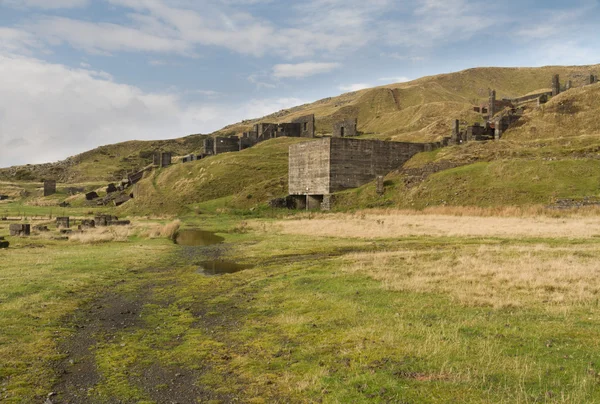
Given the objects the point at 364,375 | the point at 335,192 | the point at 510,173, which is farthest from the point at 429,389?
the point at 335,192

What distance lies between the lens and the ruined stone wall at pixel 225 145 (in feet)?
350

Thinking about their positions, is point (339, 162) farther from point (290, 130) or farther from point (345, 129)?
point (290, 130)

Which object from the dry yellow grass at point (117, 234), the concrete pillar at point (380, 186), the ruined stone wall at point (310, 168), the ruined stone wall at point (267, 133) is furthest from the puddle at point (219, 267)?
the ruined stone wall at point (267, 133)

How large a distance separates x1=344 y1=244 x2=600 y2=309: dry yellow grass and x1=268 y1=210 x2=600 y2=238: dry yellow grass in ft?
27.1

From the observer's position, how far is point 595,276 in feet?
53.2

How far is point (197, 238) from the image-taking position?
41500 mm

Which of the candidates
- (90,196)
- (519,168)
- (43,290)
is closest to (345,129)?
(90,196)

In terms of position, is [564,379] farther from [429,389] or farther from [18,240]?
[18,240]

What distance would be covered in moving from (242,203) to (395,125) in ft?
246

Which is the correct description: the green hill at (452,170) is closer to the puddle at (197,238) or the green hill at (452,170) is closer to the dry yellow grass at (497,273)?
the puddle at (197,238)

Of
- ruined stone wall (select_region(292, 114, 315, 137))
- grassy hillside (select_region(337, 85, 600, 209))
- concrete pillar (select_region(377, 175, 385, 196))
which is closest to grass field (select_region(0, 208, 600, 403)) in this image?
grassy hillside (select_region(337, 85, 600, 209))

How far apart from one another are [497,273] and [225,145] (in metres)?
93.9

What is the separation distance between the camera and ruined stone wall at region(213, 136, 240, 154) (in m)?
107

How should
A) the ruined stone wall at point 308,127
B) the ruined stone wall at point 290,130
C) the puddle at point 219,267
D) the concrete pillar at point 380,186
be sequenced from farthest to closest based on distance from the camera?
1. the ruined stone wall at point 290,130
2. the ruined stone wall at point 308,127
3. the concrete pillar at point 380,186
4. the puddle at point 219,267
